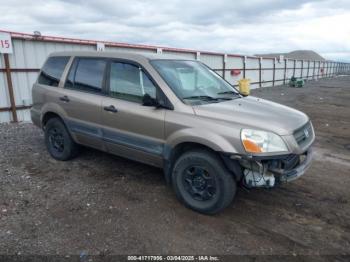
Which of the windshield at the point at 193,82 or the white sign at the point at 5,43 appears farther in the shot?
the white sign at the point at 5,43

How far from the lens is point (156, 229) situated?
3.45 meters

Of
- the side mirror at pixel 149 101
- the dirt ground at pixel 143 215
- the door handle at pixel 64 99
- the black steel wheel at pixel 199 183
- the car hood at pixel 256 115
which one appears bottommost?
the dirt ground at pixel 143 215

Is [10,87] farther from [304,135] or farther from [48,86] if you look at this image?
[304,135]

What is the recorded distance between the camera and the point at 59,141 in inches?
215

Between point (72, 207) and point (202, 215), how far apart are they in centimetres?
169

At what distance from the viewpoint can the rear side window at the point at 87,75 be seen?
4621 mm

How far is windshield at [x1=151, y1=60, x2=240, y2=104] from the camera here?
156 inches

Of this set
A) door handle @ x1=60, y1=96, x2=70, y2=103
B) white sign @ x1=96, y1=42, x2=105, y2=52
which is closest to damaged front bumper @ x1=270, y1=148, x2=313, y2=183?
door handle @ x1=60, y1=96, x2=70, y2=103

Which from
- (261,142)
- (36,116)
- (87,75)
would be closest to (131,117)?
(87,75)

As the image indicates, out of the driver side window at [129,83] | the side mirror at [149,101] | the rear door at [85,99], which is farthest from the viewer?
the rear door at [85,99]

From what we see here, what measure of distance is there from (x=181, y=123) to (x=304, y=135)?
155 cm

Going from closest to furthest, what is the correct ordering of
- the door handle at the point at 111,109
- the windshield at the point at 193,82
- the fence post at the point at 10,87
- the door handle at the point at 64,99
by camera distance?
1. the windshield at the point at 193,82
2. the door handle at the point at 111,109
3. the door handle at the point at 64,99
4. the fence post at the point at 10,87

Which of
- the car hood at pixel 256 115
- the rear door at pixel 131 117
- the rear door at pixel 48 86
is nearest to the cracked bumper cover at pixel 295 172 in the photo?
the car hood at pixel 256 115

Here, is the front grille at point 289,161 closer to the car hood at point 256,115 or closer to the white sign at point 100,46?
the car hood at point 256,115
